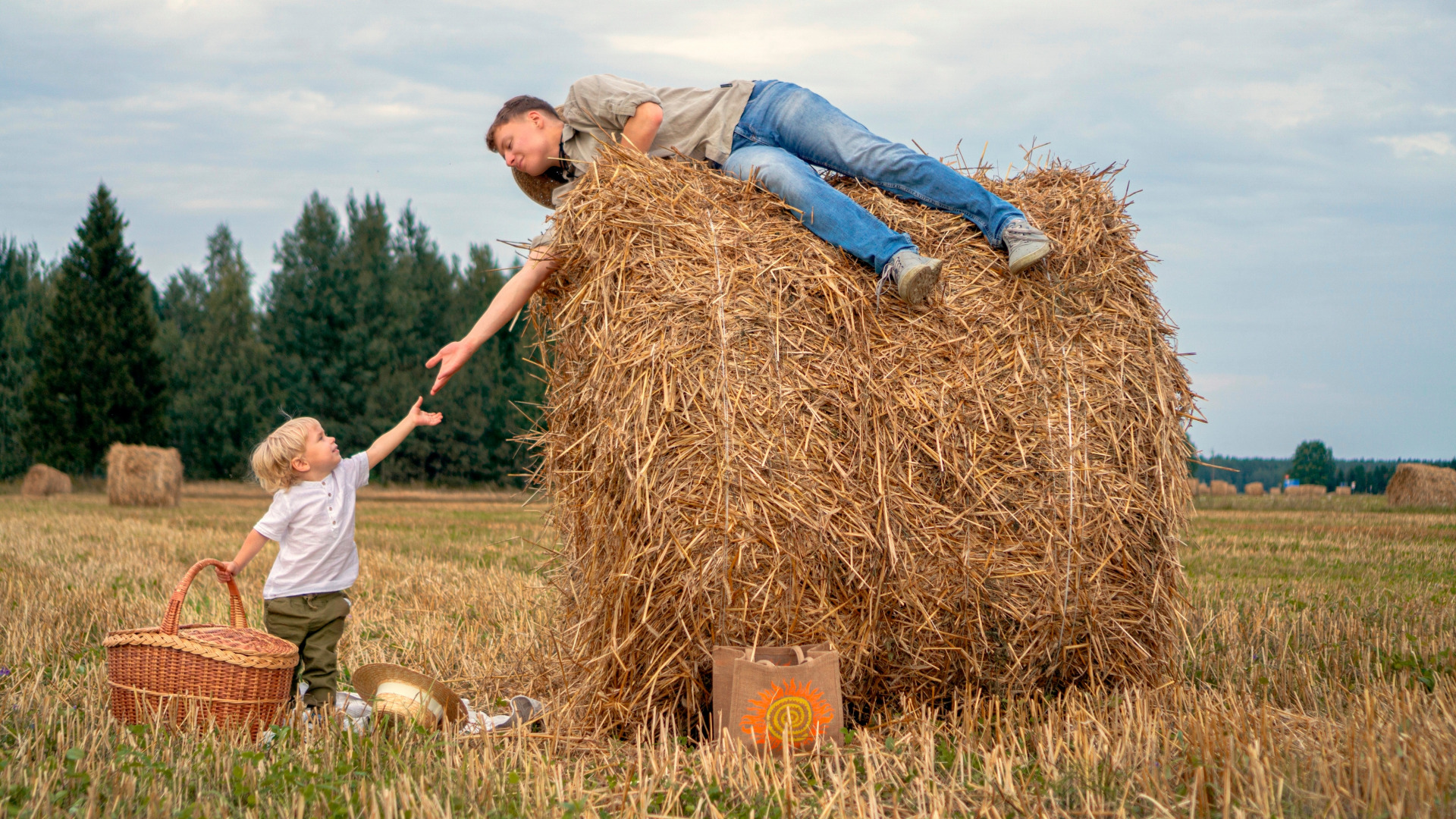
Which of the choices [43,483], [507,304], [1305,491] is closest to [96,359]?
[43,483]

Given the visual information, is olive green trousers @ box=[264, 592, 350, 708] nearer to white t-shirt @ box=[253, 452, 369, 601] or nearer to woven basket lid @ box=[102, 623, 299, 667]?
white t-shirt @ box=[253, 452, 369, 601]


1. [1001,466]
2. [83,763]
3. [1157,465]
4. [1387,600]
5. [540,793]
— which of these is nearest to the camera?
[540,793]

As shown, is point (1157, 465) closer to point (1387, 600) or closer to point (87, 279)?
point (1387, 600)

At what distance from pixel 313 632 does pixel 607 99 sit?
8.33 feet

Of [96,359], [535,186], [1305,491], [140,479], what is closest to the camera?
[535,186]

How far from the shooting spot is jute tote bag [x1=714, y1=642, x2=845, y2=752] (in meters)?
3.30

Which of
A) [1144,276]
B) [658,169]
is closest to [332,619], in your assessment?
[658,169]

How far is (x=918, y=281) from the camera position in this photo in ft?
12.2

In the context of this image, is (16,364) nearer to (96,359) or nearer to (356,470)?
(96,359)

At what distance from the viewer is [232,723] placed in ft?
12.0

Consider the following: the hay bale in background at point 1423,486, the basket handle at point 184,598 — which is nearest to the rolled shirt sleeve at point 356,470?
the basket handle at point 184,598

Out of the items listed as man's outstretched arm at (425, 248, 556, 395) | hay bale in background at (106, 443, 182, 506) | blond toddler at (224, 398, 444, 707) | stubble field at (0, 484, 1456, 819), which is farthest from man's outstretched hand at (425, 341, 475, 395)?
hay bale in background at (106, 443, 182, 506)

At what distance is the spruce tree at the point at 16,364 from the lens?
3534 cm

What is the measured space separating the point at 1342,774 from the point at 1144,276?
8.04 ft
